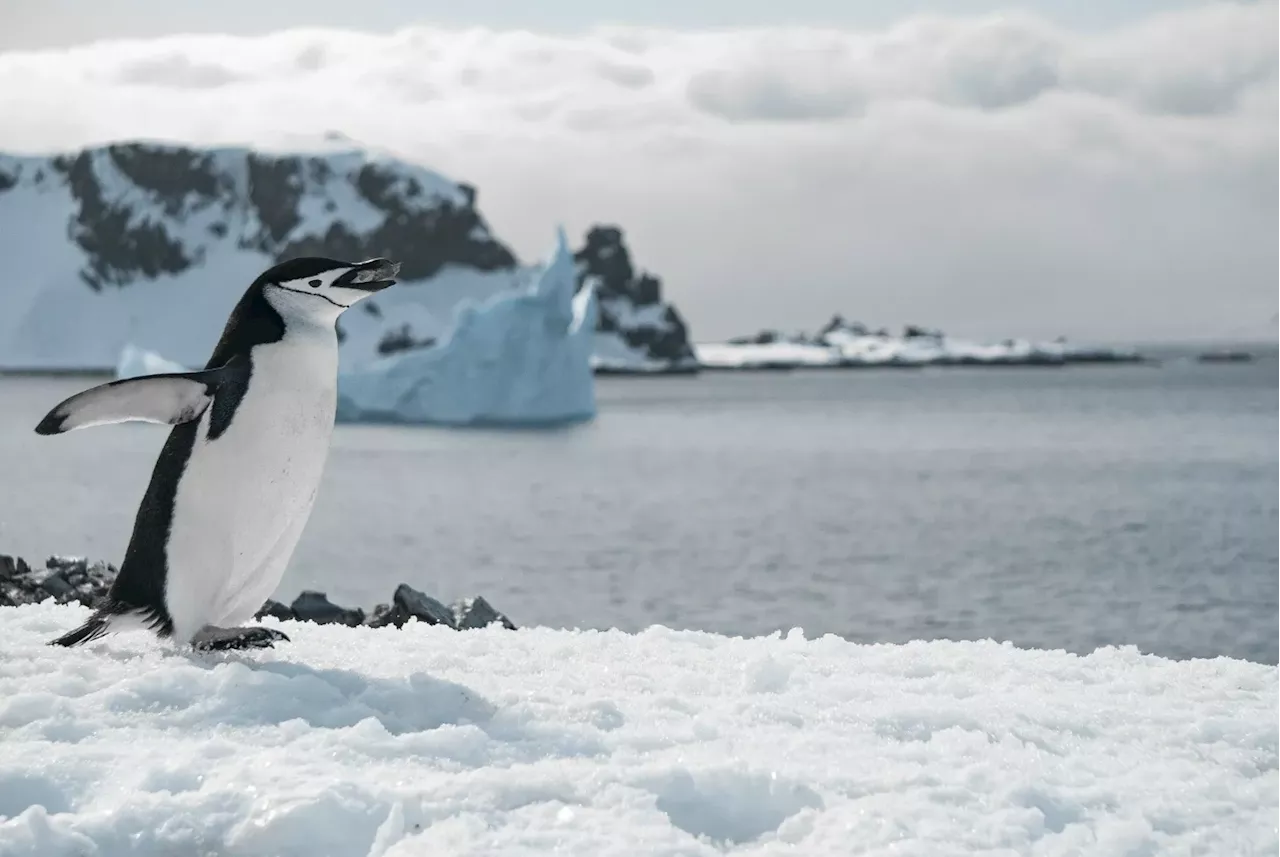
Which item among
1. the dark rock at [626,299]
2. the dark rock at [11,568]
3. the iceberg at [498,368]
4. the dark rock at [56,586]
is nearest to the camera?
the dark rock at [56,586]

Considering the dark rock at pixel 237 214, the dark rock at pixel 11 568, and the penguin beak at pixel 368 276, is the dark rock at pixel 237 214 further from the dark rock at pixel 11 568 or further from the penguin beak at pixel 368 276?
the penguin beak at pixel 368 276

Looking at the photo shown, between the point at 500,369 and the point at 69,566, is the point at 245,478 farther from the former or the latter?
the point at 500,369

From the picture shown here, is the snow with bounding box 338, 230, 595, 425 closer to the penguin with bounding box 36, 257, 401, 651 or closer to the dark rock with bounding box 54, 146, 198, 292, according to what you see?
the penguin with bounding box 36, 257, 401, 651

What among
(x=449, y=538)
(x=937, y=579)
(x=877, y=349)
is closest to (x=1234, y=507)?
(x=937, y=579)

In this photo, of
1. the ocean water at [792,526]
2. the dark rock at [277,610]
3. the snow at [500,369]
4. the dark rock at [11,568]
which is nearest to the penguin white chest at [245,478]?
the dark rock at [277,610]

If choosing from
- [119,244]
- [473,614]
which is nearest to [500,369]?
[473,614]

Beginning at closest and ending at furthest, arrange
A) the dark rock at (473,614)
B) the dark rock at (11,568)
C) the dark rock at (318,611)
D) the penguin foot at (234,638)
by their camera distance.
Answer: the penguin foot at (234,638) → the dark rock at (473,614) → the dark rock at (318,611) → the dark rock at (11,568)

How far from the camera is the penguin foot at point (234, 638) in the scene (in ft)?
16.1

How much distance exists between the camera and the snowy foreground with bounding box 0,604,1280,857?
3.53 metres

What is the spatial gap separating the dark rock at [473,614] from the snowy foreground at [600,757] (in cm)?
214

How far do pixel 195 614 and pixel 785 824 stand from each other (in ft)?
7.69

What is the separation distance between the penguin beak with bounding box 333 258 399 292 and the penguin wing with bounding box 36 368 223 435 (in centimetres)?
54

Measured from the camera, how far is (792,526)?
25125 millimetres

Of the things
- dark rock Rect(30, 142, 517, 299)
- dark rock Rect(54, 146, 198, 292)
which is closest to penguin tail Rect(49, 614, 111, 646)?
dark rock Rect(30, 142, 517, 299)
